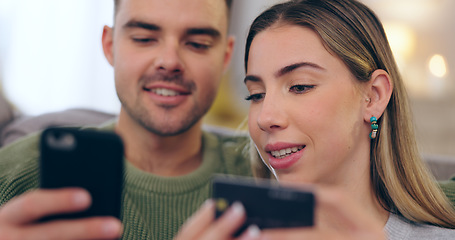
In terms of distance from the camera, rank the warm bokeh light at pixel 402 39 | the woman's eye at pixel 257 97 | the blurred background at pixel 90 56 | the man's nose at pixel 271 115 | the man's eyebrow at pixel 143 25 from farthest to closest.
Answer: the warm bokeh light at pixel 402 39 → the blurred background at pixel 90 56 → the man's eyebrow at pixel 143 25 → the woman's eye at pixel 257 97 → the man's nose at pixel 271 115

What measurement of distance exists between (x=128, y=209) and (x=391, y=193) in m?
0.74

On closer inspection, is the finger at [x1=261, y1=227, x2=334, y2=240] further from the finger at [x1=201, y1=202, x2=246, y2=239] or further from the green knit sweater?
the green knit sweater

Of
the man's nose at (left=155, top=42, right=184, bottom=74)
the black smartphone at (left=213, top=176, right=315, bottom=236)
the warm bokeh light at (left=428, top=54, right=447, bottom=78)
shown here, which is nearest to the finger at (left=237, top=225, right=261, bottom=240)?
the black smartphone at (left=213, top=176, right=315, bottom=236)

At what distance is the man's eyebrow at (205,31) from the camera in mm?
1439

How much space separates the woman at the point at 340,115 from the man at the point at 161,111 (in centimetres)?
33

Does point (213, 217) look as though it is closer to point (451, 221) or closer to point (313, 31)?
point (313, 31)

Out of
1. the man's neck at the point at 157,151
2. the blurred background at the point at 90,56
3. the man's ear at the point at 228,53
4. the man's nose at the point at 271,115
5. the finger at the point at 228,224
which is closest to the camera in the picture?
the finger at the point at 228,224

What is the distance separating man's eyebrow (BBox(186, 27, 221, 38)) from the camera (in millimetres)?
1439

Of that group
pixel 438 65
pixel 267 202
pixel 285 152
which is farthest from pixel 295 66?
pixel 438 65

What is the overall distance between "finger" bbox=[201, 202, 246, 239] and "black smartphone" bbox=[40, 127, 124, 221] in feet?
0.54

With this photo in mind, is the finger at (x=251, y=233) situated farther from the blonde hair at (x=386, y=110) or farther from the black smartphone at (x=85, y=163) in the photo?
the blonde hair at (x=386, y=110)

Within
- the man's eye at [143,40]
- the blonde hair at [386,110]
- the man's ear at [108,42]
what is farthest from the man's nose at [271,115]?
the man's ear at [108,42]

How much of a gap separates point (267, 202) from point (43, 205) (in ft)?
0.99

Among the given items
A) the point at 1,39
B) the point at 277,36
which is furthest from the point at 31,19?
the point at 277,36
